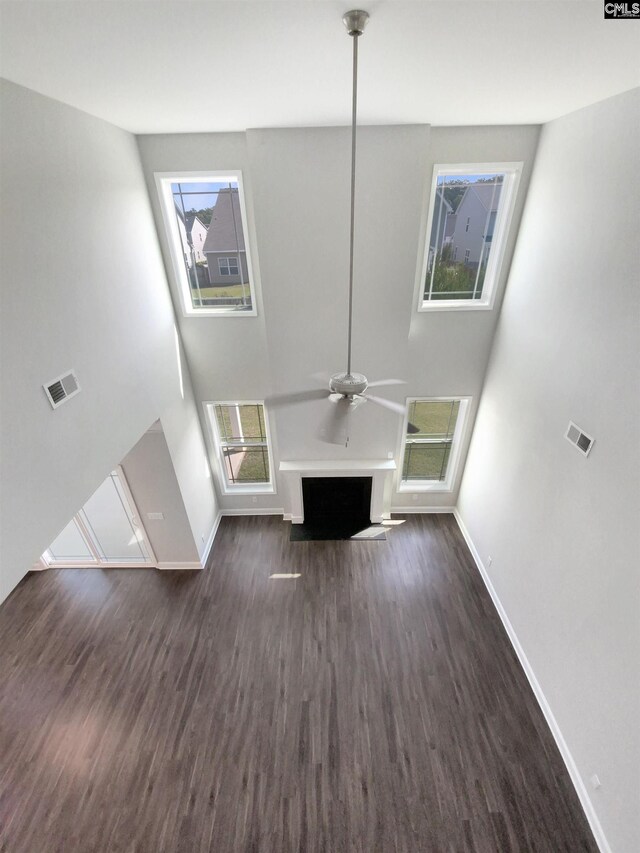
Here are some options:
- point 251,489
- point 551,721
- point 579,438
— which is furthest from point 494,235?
point 551,721

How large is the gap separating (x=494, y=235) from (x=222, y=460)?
5.20 metres

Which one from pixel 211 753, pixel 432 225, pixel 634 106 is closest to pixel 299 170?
pixel 432 225

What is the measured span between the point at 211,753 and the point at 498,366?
5652 millimetres

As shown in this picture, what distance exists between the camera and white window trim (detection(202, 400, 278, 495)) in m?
6.05

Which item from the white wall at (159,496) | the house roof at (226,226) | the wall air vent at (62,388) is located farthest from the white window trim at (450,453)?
the wall air vent at (62,388)

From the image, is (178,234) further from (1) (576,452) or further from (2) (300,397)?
(1) (576,452)

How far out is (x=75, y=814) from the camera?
3600mm

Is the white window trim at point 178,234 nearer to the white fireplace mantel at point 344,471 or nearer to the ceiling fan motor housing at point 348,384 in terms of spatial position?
the white fireplace mantel at point 344,471

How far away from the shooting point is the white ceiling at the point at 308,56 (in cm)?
192

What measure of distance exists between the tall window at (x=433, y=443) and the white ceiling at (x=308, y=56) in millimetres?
3695

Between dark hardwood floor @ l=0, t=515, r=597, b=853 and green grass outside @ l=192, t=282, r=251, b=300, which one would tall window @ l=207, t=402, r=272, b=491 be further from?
green grass outside @ l=192, t=282, r=251, b=300

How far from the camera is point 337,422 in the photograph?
2807mm

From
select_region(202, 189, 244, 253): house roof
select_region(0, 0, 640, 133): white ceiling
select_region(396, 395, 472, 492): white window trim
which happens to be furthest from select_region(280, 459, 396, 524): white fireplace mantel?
select_region(0, 0, 640, 133): white ceiling

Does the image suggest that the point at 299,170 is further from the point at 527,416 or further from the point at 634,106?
the point at 527,416
